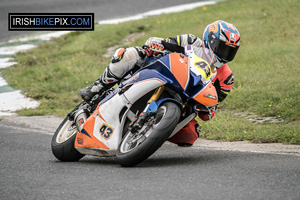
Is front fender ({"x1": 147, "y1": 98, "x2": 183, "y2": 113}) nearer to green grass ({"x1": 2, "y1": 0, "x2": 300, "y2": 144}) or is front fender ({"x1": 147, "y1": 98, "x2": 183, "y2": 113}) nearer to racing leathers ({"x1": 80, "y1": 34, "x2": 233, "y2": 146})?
racing leathers ({"x1": 80, "y1": 34, "x2": 233, "y2": 146})

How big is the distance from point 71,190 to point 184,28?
986cm

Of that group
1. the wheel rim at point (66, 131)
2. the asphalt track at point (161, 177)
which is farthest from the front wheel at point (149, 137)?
the wheel rim at point (66, 131)

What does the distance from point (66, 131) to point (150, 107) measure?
1.62 metres

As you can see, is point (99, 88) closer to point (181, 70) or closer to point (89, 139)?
point (89, 139)

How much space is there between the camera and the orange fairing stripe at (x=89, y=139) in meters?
5.66

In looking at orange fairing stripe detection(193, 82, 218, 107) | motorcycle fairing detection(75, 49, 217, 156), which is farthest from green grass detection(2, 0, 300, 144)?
motorcycle fairing detection(75, 49, 217, 156)

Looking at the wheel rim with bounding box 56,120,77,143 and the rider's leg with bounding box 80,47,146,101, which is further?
the wheel rim with bounding box 56,120,77,143

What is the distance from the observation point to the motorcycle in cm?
508

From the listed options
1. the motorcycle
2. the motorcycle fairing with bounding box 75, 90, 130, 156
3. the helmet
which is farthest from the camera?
the helmet

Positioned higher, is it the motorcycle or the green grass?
the motorcycle

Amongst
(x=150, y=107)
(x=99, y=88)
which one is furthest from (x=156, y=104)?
(x=99, y=88)

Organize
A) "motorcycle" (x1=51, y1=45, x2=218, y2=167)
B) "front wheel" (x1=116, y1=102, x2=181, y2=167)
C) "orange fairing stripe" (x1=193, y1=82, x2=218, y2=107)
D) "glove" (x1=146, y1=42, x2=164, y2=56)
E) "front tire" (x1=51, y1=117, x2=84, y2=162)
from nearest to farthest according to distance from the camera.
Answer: "front wheel" (x1=116, y1=102, x2=181, y2=167) → "motorcycle" (x1=51, y1=45, x2=218, y2=167) → "orange fairing stripe" (x1=193, y1=82, x2=218, y2=107) → "glove" (x1=146, y1=42, x2=164, y2=56) → "front tire" (x1=51, y1=117, x2=84, y2=162)

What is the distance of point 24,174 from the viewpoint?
5184 mm

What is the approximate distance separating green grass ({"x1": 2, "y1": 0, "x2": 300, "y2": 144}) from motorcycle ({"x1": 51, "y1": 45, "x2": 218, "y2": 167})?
5.60 ft
